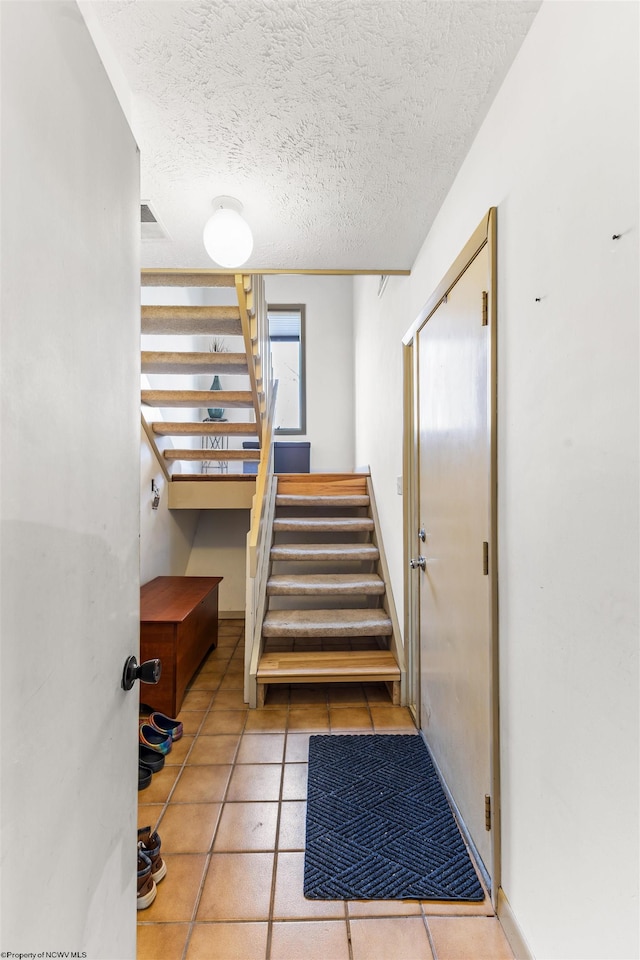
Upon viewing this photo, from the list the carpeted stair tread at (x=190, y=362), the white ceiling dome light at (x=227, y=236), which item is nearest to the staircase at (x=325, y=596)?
the carpeted stair tread at (x=190, y=362)

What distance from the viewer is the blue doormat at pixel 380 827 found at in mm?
1453

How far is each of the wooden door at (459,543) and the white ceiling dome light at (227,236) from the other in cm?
82

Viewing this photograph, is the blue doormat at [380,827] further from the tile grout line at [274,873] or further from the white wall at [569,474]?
the white wall at [569,474]

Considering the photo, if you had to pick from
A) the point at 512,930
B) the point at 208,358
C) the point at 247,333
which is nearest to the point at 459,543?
the point at 512,930

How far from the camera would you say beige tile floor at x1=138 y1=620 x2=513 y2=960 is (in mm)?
1277

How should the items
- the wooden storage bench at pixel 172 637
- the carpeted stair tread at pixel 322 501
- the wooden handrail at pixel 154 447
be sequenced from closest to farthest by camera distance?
the wooden storage bench at pixel 172 637
the wooden handrail at pixel 154 447
the carpeted stair tread at pixel 322 501

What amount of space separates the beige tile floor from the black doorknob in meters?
0.91

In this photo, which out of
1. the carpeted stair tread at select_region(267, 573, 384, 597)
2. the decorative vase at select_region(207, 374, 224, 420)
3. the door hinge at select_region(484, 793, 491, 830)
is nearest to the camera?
the door hinge at select_region(484, 793, 491, 830)

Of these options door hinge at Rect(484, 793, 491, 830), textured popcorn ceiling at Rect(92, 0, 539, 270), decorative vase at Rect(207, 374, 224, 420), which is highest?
textured popcorn ceiling at Rect(92, 0, 539, 270)

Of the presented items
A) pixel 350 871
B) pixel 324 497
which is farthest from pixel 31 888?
pixel 324 497

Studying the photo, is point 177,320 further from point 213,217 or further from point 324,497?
point 324,497

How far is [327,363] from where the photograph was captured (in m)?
5.55

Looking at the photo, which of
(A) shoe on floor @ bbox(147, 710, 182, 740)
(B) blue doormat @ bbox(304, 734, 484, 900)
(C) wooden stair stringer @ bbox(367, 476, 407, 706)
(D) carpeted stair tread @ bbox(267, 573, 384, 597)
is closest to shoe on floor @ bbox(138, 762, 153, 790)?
(A) shoe on floor @ bbox(147, 710, 182, 740)

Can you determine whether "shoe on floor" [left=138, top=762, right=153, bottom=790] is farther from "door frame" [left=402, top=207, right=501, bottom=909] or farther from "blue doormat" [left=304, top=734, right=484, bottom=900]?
"door frame" [left=402, top=207, right=501, bottom=909]
